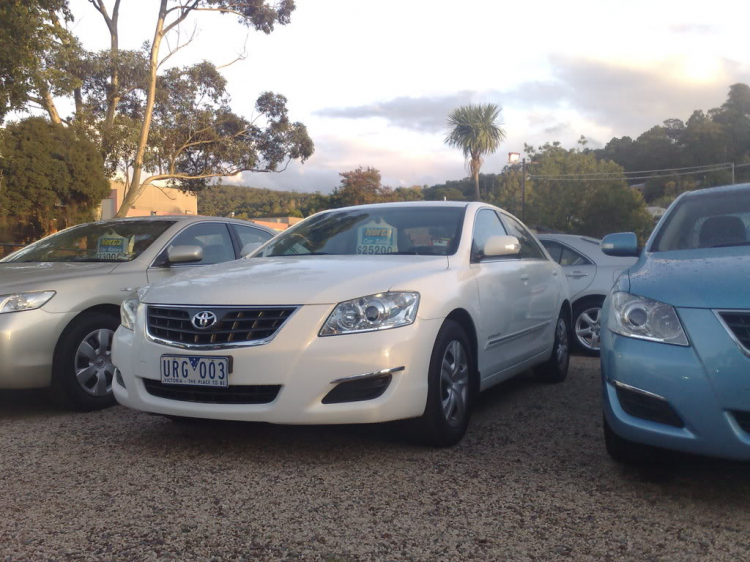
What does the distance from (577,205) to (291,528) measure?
Result: 46.6m

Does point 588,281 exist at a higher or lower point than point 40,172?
lower

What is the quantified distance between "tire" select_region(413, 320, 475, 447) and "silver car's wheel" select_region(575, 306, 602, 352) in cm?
410

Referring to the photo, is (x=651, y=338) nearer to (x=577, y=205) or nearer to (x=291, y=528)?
(x=291, y=528)

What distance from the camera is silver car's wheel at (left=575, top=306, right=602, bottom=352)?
8070 millimetres

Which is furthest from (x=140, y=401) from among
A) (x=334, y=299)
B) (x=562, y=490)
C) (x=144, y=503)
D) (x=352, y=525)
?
(x=562, y=490)

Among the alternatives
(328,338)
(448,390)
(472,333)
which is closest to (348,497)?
(328,338)

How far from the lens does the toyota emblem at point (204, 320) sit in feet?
12.3

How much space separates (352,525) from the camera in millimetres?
2984

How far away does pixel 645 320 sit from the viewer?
125 inches

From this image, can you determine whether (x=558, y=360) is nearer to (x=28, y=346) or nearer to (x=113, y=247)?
(x=113, y=247)

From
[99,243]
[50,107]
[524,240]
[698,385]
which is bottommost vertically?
[698,385]

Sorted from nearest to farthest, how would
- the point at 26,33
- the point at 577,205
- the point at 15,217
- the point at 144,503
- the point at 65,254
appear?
the point at 144,503
the point at 65,254
the point at 26,33
the point at 15,217
the point at 577,205

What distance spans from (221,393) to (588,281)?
17.5ft

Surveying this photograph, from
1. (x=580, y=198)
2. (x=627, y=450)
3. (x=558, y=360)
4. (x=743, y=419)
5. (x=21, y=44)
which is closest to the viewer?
(x=743, y=419)
